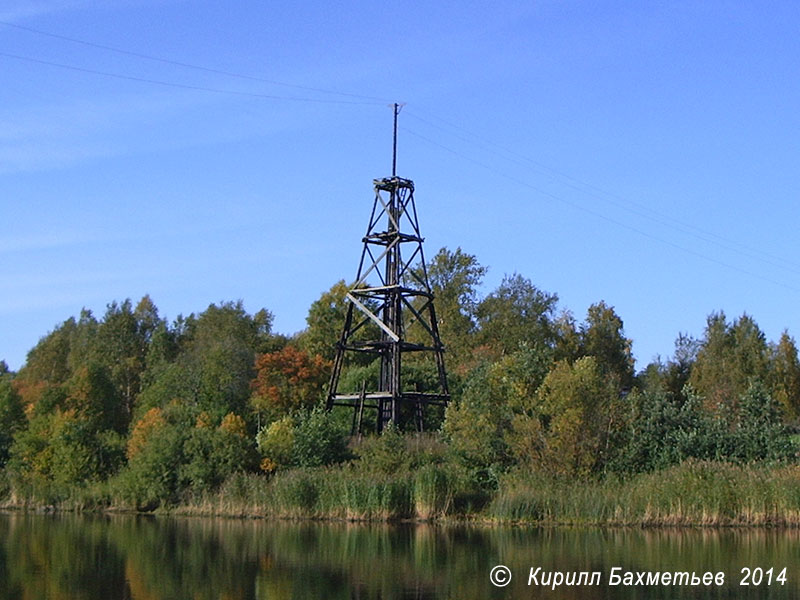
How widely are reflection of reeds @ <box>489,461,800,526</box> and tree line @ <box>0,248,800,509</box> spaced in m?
1.66

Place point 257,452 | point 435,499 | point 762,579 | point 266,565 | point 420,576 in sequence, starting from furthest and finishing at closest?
point 257,452 < point 435,499 < point 266,565 < point 420,576 < point 762,579

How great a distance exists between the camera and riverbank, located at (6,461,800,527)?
98.0 ft

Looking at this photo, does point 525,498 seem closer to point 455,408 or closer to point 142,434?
point 455,408

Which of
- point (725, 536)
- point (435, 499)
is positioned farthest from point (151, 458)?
point (725, 536)

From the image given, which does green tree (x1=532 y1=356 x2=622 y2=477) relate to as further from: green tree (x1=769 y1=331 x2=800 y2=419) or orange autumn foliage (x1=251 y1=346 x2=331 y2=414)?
green tree (x1=769 y1=331 x2=800 y2=419)

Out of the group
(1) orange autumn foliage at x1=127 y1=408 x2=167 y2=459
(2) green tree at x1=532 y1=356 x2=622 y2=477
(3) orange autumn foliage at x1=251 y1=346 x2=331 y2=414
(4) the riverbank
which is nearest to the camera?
(4) the riverbank

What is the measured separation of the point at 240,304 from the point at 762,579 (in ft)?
238

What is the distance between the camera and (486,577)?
64.3 feet

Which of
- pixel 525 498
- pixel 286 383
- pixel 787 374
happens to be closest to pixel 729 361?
pixel 787 374

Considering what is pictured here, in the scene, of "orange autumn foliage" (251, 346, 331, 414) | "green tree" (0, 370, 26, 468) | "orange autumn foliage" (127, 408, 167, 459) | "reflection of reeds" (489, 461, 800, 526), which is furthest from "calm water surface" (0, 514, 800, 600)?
"green tree" (0, 370, 26, 468)

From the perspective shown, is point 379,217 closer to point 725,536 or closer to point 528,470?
point 528,470

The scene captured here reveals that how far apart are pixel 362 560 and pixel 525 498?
1083 centimetres

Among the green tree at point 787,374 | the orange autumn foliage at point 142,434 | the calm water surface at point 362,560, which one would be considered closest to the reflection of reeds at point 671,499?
the calm water surface at point 362,560

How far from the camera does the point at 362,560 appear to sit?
22.7 metres
